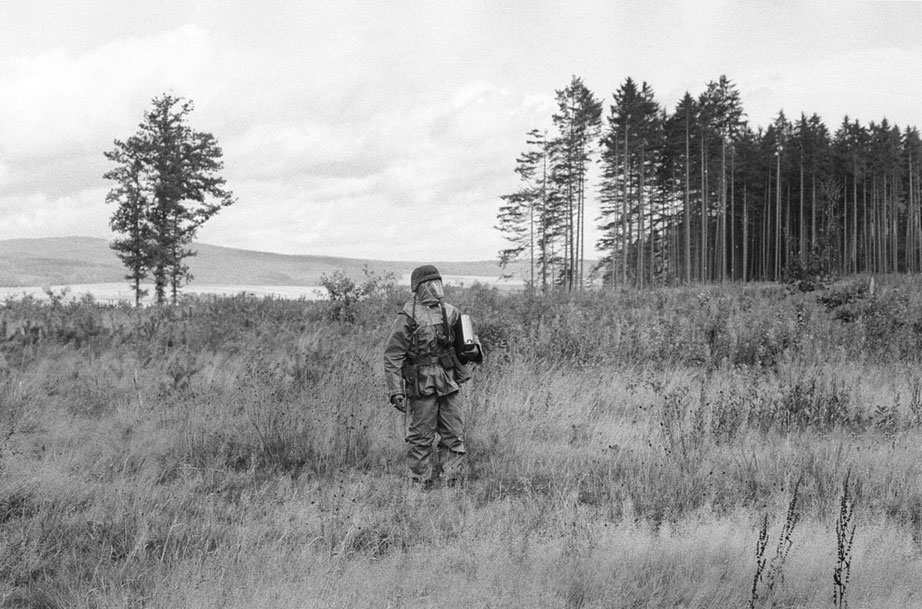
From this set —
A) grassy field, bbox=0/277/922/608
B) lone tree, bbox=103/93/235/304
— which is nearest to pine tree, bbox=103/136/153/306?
lone tree, bbox=103/93/235/304

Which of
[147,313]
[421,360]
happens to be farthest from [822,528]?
[147,313]

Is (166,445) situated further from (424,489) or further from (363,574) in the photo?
(363,574)

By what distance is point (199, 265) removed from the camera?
284 feet

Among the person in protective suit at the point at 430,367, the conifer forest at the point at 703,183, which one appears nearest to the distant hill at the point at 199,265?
the conifer forest at the point at 703,183

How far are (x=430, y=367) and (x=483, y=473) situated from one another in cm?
110

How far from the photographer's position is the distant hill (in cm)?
6564

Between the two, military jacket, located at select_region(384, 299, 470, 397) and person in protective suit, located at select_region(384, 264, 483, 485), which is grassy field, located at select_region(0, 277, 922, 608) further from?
military jacket, located at select_region(384, 299, 470, 397)

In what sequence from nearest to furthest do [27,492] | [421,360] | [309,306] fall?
1. [27,492]
2. [421,360]
3. [309,306]

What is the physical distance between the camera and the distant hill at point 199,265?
2584 inches

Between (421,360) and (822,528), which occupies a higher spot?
(421,360)

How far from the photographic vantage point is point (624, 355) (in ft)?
35.1

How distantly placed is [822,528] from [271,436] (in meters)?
4.81

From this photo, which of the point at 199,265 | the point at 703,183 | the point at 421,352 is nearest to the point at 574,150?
the point at 703,183

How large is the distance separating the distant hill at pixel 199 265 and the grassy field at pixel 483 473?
43490 mm
